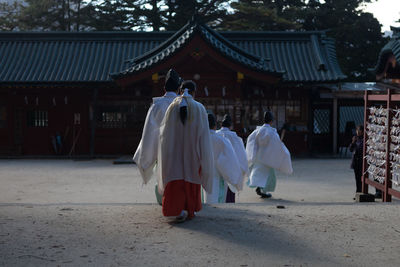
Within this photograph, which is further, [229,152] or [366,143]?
[366,143]

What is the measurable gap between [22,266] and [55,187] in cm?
655

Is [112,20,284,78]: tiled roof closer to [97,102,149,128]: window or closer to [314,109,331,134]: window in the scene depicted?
[97,102,149,128]: window

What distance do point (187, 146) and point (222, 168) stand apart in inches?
79.9

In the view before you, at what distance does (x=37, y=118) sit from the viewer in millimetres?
18750

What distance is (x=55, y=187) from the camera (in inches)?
405

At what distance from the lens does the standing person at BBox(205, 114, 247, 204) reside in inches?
290

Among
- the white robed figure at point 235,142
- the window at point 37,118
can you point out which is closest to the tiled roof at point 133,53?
the window at point 37,118

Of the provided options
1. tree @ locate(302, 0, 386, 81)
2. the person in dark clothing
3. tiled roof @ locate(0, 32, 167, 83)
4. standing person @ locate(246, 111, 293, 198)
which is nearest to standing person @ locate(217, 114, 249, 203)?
standing person @ locate(246, 111, 293, 198)

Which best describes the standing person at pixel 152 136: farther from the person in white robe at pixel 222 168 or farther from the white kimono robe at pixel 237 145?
the white kimono robe at pixel 237 145

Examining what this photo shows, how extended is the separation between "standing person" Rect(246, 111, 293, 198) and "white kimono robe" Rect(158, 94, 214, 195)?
354 cm

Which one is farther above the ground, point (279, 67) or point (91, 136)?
point (279, 67)

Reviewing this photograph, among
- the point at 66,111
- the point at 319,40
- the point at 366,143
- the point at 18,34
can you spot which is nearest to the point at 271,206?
the point at 366,143

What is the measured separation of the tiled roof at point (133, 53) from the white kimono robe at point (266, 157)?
7.76 m

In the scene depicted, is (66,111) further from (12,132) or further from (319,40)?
(319,40)
